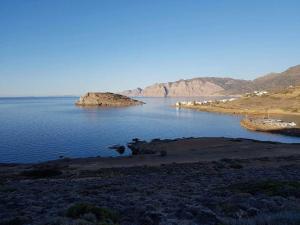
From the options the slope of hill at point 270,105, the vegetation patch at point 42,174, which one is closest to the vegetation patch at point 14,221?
the vegetation patch at point 42,174

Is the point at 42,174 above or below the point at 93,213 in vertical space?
below

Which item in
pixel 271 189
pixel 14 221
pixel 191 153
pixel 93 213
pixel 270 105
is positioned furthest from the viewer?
pixel 270 105

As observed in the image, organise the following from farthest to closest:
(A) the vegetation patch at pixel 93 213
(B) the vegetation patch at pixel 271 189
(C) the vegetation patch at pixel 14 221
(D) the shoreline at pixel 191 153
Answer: (D) the shoreline at pixel 191 153
(B) the vegetation patch at pixel 271 189
(A) the vegetation patch at pixel 93 213
(C) the vegetation patch at pixel 14 221

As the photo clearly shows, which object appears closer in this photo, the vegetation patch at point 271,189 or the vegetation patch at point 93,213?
the vegetation patch at point 93,213

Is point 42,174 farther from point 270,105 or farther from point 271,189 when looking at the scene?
point 270,105

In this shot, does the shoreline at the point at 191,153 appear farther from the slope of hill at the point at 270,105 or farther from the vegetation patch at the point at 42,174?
the slope of hill at the point at 270,105

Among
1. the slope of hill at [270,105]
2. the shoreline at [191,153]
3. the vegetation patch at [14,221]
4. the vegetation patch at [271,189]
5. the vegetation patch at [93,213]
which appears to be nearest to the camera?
the vegetation patch at [14,221]

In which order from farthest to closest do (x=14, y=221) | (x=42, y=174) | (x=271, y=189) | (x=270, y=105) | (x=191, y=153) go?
(x=270, y=105), (x=191, y=153), (x=42, y=174), (x=271, y=189), (x=14, y=221)

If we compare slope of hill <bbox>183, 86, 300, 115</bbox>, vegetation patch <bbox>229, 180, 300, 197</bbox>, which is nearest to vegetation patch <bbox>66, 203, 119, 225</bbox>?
vegetation patch <bbox>229, 180, 300, 197</bbox>

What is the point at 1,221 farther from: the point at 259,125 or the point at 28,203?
the point at 259,125

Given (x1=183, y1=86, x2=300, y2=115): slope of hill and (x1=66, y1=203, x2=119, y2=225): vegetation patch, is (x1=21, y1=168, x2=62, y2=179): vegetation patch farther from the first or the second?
(x1=183, y1=86, x2=300, y2=115): slope of hill

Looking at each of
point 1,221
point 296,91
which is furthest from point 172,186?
point 296,91

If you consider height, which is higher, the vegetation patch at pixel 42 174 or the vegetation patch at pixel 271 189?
the vegetation patch at pixel 271 189

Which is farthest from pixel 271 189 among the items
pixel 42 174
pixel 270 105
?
pixel 270 105
